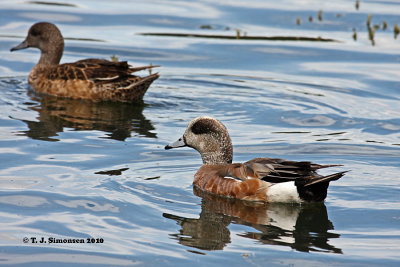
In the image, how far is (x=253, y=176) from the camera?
304 inches

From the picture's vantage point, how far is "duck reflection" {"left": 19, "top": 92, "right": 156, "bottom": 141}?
10192 mm

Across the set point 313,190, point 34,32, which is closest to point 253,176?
point 313,190

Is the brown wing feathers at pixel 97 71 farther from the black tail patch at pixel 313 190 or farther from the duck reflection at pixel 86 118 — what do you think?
the black tail patch at pixel 313 190

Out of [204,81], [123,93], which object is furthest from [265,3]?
[123,93]

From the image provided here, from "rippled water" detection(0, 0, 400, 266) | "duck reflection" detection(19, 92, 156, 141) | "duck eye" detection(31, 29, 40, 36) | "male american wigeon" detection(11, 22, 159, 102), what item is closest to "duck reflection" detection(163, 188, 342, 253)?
"rippled water" detection(0, 0, 400, 266)

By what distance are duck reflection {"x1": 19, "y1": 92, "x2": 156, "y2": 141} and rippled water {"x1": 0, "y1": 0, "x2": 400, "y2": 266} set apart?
0.04 metres

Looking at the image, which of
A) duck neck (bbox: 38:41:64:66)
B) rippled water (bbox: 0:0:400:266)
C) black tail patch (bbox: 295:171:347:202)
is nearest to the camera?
rippled water (bbox: 0:0:400:266)

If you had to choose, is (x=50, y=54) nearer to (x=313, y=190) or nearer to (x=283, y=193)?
(x=283, y=193)

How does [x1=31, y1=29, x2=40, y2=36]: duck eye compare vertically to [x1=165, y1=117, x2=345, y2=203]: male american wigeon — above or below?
above

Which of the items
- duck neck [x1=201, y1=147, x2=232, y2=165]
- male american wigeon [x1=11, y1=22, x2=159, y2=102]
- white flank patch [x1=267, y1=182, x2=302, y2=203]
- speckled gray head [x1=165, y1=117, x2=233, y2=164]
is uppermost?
male american wigeon [x1=11, y1=22, x2=159, y2=102]

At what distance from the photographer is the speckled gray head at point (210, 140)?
8.42 metres

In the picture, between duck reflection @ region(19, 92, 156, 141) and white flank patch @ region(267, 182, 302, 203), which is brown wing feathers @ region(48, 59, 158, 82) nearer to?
duck reflection @ region(19, 92, 156, 141)

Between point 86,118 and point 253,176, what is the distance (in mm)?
4089

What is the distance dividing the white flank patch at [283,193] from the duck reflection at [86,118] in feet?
9.12
